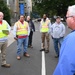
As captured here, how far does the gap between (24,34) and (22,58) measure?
0.96 m

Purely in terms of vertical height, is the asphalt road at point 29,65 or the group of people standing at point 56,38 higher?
the group of people standing at point 56,38

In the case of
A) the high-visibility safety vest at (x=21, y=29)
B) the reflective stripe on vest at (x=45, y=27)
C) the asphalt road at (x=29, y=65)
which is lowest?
the asphalt road at (x=29, y=65)

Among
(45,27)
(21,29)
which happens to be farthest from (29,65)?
(45,27)

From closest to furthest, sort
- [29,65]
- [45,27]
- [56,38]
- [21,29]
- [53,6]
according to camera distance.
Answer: [29,65] → [21,29] → [56,38] → [45,27] → [53,6]

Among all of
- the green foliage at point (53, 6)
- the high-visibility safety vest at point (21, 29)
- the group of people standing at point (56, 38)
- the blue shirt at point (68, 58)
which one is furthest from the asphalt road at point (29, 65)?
the green foliage at point (53, 6)

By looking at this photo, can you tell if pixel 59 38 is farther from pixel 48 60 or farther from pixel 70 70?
pixel 70 70

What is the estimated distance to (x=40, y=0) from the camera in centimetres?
6612

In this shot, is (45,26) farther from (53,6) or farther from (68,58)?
(53,6)

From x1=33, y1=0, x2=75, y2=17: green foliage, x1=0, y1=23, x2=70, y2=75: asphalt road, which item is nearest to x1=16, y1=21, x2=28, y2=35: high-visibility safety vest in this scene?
x1=0, y1=23, x2=70, y2=75: asphalt road

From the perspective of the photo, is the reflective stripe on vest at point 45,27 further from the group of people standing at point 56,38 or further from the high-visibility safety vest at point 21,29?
the high-visibility safety vest at point 21,29

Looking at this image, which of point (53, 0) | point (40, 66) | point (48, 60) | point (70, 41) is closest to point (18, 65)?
point (40, 66)

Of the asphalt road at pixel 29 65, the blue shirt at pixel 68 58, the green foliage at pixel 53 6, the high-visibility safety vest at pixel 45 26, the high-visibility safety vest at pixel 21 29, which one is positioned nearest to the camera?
the blue shirt at pixel 68 58

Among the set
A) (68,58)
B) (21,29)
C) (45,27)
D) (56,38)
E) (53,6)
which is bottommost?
(53,6)

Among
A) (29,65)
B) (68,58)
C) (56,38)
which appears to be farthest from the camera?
(56,38)
